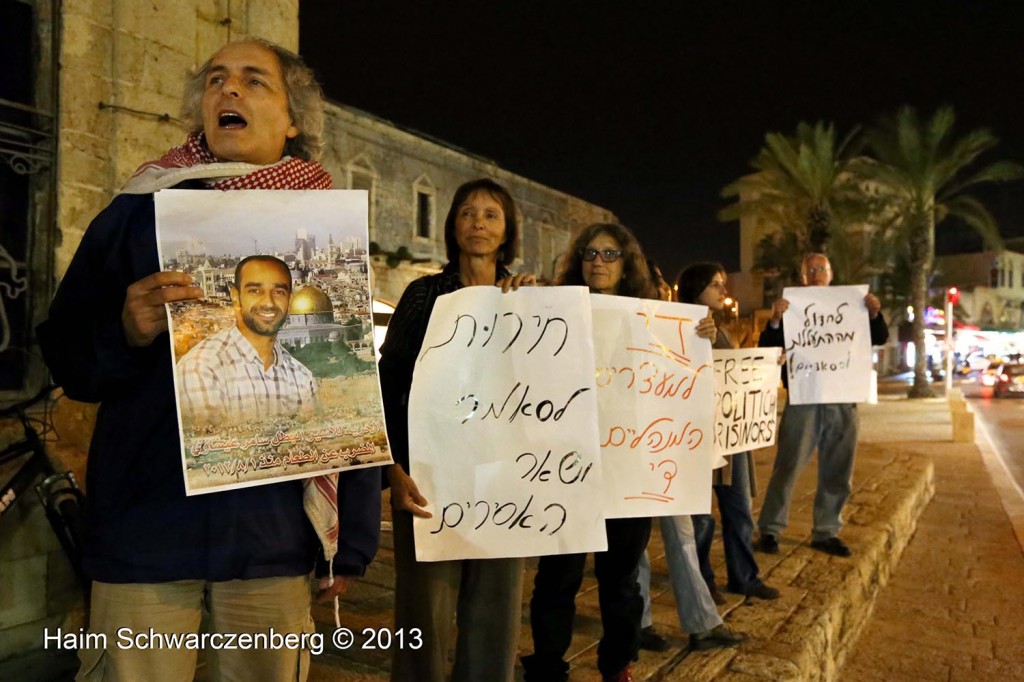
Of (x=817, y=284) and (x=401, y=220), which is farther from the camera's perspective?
(x=401, y=220)

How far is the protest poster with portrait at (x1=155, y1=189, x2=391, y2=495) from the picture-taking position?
1405 millimetres

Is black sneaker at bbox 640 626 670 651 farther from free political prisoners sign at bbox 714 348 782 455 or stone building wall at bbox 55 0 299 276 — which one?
stone building wall at bbox 55 0 299 276

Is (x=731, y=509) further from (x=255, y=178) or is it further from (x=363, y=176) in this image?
(x=363, y=176)

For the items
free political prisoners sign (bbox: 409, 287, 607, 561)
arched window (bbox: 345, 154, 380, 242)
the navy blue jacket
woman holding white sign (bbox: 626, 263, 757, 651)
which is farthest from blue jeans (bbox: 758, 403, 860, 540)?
arched window (bbox: 345, 154, 380, 242)

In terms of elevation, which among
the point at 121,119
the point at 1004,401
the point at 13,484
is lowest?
the point at 1004,401

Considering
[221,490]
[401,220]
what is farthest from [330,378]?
[401,220]

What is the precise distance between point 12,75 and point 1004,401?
28.8 m

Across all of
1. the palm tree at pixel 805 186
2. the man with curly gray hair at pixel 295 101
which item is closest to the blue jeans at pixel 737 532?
the man with curly gray hair at pixel 295 101

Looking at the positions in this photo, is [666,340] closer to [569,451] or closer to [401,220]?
[569,451]

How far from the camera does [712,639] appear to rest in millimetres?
3186

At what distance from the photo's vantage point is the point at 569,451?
2.26 metres

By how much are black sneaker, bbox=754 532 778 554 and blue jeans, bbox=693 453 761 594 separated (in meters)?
0.90

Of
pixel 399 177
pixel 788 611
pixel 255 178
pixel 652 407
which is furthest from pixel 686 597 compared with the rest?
pixel 399 177

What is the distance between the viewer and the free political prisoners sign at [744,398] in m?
3.75
